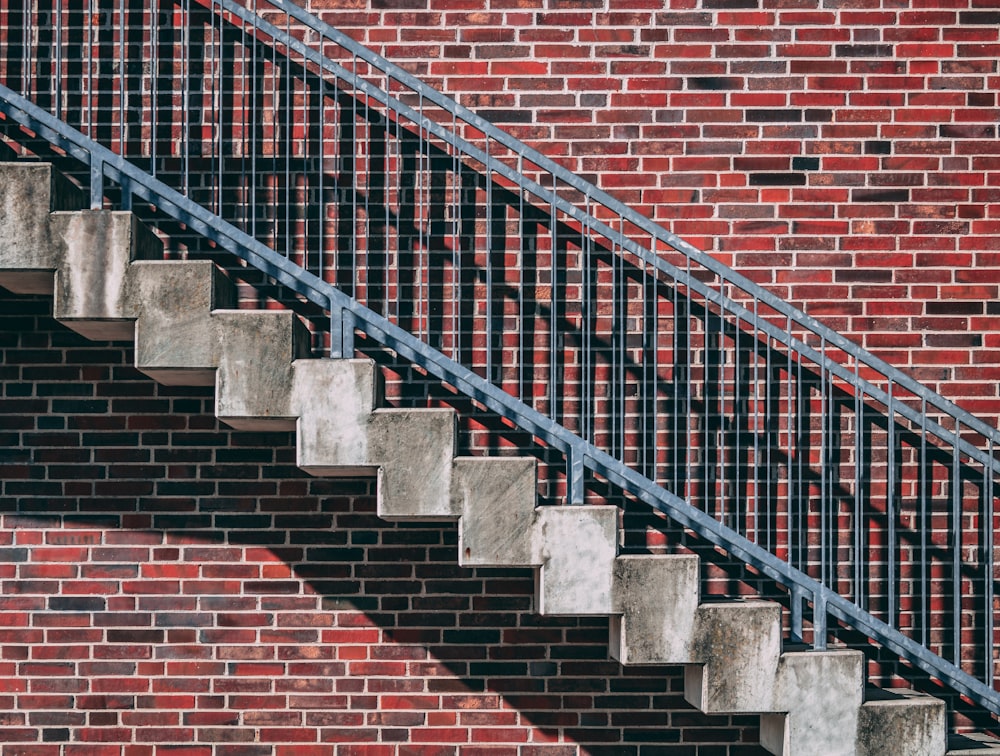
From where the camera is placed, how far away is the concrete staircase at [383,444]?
3684mm

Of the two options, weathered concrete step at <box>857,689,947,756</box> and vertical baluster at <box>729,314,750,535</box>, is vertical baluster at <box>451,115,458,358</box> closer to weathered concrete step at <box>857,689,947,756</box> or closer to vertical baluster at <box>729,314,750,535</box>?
vertical baluster at <box>729,314,750,535</box>

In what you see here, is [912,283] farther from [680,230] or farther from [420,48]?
[420,48]

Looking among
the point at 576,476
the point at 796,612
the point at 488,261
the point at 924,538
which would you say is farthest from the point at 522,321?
the point at 924,538

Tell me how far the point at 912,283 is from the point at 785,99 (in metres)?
1.03

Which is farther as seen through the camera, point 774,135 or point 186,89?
point 774,135

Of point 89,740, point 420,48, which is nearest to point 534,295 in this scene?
point 420,48

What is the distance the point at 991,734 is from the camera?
4602 mm

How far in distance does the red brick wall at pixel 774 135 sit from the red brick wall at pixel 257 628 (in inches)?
72.5

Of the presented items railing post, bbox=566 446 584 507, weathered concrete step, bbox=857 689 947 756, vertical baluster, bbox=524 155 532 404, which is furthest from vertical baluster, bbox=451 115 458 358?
weathered concrete step, bbox=857 689 947 756

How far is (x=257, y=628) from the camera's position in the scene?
4602mm

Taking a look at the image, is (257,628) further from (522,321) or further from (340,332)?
(522,321)

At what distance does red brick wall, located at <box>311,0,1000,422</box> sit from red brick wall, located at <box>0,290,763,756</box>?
1.84m

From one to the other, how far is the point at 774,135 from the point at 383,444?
2.39m

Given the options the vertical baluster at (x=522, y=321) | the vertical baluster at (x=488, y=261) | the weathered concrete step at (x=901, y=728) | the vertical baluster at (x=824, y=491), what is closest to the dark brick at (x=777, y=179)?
the vertical baluster at (x=824, y=491)
